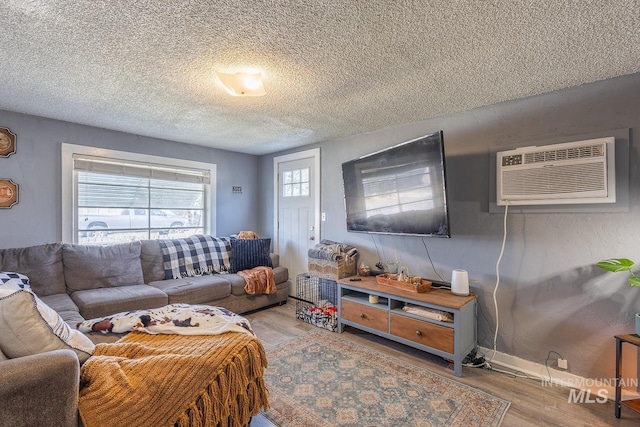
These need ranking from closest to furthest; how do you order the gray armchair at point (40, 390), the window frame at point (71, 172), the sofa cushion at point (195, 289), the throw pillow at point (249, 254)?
the gray armchair at point (40, 390)
the sofa cushion at point (195, 289)
the window frame at point (71, 172)
the throw pillow at point (249, 254)

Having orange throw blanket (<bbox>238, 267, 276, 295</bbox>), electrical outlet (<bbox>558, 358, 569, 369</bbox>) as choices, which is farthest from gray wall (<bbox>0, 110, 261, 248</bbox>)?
electrical outlet (<bbox>558, 358, 569, 369</bbox>)

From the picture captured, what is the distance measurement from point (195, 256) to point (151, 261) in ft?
1.57

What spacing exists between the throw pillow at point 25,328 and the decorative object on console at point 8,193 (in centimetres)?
242

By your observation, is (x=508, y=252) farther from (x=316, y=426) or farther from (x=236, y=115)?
(x=236, y=115)

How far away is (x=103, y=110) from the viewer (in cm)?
277

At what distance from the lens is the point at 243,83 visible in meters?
1.98

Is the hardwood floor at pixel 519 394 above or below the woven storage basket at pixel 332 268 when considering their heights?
below

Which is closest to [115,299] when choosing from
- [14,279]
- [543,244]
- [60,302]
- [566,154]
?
[60,302]

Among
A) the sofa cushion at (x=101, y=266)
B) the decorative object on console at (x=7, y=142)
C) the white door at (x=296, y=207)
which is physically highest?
the decorative object on console at (x=7, y=142)

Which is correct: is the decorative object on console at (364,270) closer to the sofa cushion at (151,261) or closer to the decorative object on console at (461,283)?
the decorative object on console at (461,283)

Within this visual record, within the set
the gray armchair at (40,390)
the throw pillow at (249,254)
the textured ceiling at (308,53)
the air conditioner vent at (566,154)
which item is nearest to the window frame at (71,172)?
the textured ceiling at (308,53)

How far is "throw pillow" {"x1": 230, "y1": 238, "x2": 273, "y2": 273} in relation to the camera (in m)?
3.84

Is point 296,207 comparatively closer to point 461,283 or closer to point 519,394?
point 461,283

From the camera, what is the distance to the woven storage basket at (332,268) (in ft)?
10.7
